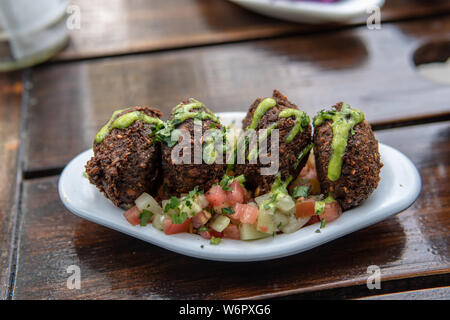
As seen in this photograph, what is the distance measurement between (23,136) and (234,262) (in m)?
1.51

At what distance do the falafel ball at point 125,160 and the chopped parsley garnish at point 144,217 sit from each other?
7 centimetres

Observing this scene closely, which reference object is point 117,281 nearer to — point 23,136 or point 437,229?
point 23,136

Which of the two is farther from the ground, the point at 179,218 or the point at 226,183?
the point at 226,183

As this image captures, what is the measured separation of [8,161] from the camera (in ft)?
7.91

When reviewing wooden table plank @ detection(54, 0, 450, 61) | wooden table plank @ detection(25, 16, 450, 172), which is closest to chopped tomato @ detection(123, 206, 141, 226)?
wooden table plank @ detection(25, 16, 450, 172)

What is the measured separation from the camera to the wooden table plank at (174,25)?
10.5 ft

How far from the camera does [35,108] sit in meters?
2.77

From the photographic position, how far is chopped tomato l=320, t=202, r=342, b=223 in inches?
68.2

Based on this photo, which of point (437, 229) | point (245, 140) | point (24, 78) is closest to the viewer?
point (245, 140)

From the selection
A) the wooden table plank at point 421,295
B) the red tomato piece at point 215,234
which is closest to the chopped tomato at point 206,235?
the red tomato piece at point 215,234

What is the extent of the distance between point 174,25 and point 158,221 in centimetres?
202

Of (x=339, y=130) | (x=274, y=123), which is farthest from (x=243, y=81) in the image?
(x=339, y=130)

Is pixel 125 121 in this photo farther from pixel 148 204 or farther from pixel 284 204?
pixel 284 204
